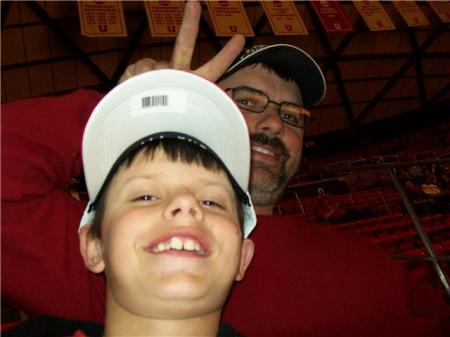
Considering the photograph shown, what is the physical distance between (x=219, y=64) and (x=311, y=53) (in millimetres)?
8955

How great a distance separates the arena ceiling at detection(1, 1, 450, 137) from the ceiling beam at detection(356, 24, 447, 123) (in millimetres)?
21

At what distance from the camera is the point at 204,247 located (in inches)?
36.3

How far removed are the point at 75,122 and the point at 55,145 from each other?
8cm

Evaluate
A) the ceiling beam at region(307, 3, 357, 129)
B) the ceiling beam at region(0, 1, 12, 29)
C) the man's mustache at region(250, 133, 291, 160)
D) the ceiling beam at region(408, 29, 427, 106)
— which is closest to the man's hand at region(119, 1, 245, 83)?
the man's mustache at region(250, 133, 291, 160)

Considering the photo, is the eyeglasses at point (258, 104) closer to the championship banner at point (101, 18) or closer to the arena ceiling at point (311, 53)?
the championship banner at point (101, 18)

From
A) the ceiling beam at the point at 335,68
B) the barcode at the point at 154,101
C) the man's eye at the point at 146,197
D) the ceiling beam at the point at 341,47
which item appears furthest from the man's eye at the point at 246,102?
the ceiling beam at the point at 341,47

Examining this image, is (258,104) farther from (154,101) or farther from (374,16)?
(374,16)

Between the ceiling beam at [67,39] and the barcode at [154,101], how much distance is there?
6398 millimetres

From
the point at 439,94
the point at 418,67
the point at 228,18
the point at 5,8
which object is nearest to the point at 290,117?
the point at 228,18

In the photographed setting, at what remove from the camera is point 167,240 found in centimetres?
90

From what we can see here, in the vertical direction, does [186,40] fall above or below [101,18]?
below

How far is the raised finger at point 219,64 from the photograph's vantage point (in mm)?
1147

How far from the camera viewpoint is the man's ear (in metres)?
1.06

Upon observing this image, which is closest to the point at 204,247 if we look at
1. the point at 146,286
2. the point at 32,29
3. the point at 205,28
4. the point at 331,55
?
the point at 146,286
